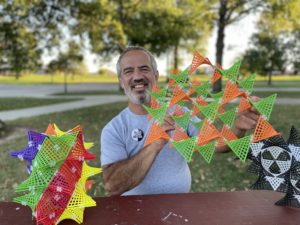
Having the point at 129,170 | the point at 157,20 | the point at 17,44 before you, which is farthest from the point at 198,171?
the point at 157,20

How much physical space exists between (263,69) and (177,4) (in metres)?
15.4

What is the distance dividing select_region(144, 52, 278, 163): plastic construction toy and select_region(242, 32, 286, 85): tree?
3103cm

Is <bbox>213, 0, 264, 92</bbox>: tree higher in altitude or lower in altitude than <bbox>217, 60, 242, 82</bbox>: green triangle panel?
higher

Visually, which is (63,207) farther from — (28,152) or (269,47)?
(269,47)

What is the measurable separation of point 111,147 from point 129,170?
0.81 ft

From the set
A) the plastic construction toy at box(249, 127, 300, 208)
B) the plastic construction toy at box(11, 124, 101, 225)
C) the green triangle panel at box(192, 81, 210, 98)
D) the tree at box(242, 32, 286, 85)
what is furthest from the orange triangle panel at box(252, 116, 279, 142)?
the tree at box(242, 32, 286, 85)

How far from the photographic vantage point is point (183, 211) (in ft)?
6.01

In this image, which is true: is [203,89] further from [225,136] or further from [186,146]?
[186,146]

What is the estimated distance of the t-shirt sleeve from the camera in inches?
91.4

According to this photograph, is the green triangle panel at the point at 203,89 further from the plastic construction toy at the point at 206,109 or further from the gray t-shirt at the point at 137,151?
the gray t-shirt at the point at 137,151

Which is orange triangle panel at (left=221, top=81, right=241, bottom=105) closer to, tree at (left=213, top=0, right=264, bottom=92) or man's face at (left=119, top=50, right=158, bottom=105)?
man's face at (left=119, top=50, right=158, bottom=105)

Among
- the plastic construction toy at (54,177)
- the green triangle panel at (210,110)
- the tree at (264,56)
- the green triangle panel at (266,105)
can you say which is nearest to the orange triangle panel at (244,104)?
the green triangle panel at (266,105)

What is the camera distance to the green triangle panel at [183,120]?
5.48 feet

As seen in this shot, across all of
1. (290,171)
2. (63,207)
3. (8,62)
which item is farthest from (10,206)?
(8,62)
